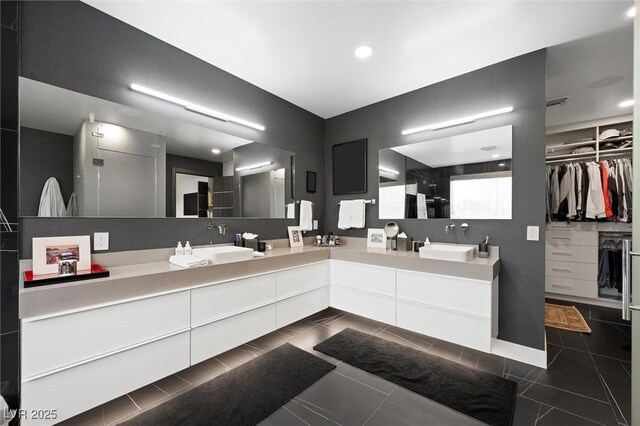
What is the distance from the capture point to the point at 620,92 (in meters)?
3.13

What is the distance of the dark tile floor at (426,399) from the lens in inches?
63.6

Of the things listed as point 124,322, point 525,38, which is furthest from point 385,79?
point 124,322

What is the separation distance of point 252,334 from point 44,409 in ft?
4.16

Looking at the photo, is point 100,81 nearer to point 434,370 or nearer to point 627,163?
point 434,370

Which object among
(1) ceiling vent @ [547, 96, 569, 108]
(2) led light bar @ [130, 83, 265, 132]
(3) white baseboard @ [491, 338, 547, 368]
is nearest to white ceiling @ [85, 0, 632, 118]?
(2) led light bar @ [130, 83, 265, 132]

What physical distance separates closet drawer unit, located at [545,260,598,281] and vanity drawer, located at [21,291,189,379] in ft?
16.5

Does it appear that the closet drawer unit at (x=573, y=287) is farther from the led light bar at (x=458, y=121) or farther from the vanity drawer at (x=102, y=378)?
the vanity drawer at (x=102, y=378)

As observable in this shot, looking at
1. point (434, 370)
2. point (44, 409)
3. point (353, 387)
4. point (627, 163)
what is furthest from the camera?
point (627, 163)

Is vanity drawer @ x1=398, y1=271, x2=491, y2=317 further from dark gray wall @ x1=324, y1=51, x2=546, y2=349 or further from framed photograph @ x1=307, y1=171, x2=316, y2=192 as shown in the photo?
framed photograph @ x1=307, y1=171, x2=316, y2=192

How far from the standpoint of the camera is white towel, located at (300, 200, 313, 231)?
139 inches

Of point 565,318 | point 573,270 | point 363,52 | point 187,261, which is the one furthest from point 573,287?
point 187,261

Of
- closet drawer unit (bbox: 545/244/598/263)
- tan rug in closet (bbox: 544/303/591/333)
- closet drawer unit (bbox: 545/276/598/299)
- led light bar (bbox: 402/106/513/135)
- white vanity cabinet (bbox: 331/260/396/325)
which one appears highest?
led light bar (bbox: 402/106/513/135)

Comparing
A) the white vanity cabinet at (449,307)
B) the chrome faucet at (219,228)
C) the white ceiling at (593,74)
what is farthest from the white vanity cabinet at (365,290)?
the white ceiling at (593,74)

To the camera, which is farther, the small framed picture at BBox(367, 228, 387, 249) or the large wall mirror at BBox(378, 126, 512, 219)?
the small framed picture at BBox(367, 228, 387, 249)
